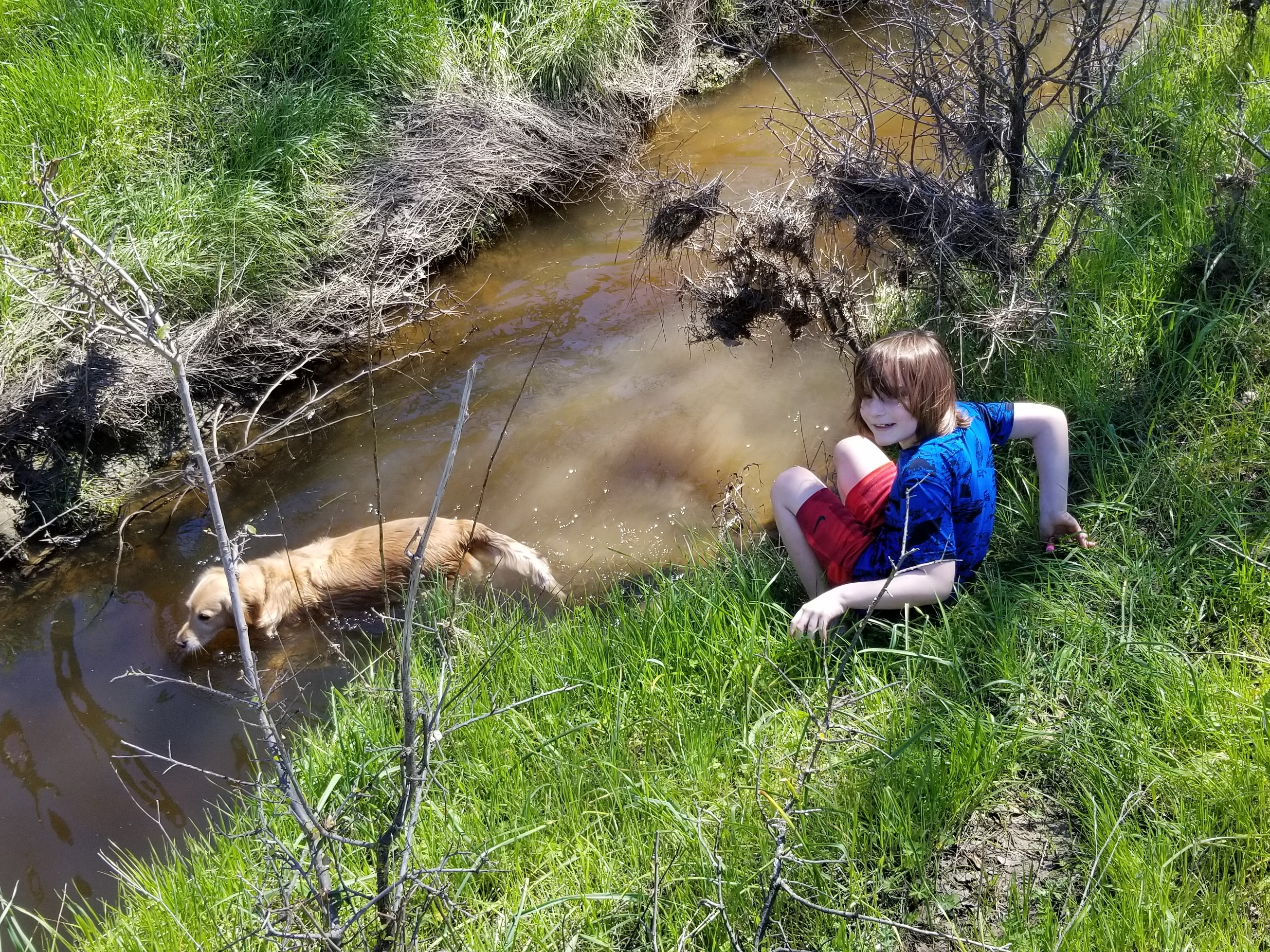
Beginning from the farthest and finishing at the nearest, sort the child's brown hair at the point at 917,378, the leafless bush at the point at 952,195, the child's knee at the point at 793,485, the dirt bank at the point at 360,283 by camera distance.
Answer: the dirt bank at the point at 360,283, the leafless bush at the point at 952,195, the child's knee at the point at 793,485, the child's brown hair at the point at 917,378

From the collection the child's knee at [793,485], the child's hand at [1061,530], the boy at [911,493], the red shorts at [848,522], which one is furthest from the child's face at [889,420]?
the child's hand at [1061,530]

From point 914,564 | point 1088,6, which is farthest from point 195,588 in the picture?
point 1088,6

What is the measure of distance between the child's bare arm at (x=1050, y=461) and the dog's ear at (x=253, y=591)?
10.4 ft

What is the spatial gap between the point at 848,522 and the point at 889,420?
364 mm

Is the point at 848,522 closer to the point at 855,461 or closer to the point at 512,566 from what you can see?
the point at 855,461

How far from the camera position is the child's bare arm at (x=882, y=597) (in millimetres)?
2801

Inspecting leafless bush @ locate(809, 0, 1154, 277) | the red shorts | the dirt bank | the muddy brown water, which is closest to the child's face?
the red shorts

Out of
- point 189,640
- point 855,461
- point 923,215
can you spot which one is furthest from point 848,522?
point 189,640

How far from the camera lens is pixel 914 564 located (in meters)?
2.92

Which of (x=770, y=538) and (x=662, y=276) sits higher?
(x=662, y=276)

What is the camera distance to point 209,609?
3.97 meters

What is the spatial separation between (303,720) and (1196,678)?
3166 mm

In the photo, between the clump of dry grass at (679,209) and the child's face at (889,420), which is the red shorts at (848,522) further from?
the clump of dry grass at (679,209)

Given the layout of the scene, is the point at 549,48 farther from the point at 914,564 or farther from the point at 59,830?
the point at 59,830
